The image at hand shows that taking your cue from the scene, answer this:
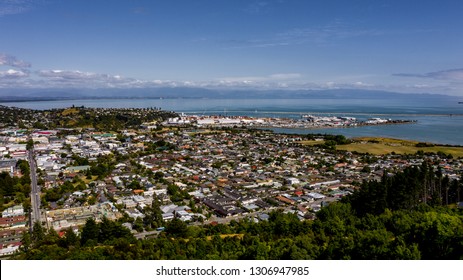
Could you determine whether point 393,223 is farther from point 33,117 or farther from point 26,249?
point 33,117

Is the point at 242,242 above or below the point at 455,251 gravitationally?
below

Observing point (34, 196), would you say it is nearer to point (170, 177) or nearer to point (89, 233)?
point (170, 177)

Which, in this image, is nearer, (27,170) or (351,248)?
(351,248)

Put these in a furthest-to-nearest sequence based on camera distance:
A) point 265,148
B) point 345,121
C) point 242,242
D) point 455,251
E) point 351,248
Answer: point 345,121 → point 265,148 → point 242,242 → point 351,248 → point 455,251

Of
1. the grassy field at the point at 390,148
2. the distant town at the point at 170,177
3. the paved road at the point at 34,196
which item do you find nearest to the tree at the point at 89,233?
the distant town at the point at 170,177

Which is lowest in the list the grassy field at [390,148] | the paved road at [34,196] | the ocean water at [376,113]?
the paved road at [34,196]

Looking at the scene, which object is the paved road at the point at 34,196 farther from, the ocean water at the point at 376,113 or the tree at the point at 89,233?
the ocean water at the point at 376,113

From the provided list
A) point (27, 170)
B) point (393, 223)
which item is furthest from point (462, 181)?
point (27, 170)

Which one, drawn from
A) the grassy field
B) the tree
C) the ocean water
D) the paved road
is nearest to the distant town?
the paved road
